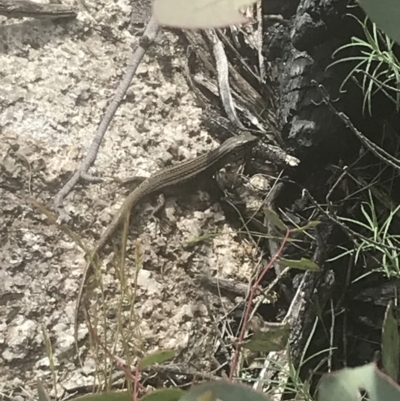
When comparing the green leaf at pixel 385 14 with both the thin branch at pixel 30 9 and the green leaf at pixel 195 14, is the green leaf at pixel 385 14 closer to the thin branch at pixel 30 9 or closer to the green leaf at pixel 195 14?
the green leaf at pixel 195 14

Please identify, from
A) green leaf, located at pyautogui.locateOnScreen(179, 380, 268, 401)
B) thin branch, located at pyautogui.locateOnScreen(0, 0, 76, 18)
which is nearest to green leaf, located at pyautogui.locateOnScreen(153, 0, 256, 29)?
green leaf, located at pyautogui.locateOnScreen(179, 380, 268, 401)

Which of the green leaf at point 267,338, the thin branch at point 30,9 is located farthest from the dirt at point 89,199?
the green leaf at point 267,338

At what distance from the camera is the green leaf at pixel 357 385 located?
250 millimetres

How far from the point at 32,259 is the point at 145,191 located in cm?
31

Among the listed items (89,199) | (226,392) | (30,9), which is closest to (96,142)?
(89,199)

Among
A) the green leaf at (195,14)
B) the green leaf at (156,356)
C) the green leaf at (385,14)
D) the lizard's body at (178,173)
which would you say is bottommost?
the green leaf at (156,356)

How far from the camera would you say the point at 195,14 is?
0.52 feet

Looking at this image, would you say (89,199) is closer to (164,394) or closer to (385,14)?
(164,394)

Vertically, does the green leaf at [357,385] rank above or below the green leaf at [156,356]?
above

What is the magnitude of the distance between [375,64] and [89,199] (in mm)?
721

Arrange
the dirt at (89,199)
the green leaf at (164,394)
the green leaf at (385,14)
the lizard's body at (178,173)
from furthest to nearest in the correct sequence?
the lizard's body at (178,173) < the dirt at (89,199) < the green leaf at (164,394) < the green leaf at (385,14)

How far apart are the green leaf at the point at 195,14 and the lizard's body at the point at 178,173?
0.98 metres

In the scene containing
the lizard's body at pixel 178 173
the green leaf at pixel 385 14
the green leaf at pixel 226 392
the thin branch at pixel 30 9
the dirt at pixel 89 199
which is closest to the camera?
the green leaf at pixel 385 14

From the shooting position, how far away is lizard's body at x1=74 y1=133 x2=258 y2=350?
3.84ft
